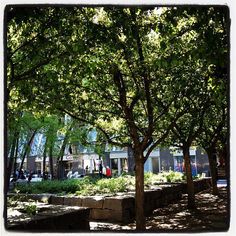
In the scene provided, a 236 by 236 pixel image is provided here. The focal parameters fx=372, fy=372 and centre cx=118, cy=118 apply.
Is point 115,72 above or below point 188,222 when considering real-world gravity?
above

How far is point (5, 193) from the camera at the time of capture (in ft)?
10.3

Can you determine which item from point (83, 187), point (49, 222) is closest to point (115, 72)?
point (49, 222)

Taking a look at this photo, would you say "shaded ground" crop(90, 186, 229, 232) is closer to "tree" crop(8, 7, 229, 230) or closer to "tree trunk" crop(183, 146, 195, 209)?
"tree trunk" crop(183, 146, 195, 209)

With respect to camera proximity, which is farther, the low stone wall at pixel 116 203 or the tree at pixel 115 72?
the low stone wall at pixel 116 203

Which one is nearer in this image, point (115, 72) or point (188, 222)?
point (115, 72)

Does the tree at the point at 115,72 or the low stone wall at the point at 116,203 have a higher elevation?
the tree at the point at 115,72

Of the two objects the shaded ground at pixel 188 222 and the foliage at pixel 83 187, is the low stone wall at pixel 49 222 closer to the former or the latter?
the shaded ground at pixel 188 222

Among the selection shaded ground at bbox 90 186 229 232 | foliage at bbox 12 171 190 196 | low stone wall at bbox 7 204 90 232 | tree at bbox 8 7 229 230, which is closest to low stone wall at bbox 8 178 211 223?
shaded ground at bbox 90 186 229 232

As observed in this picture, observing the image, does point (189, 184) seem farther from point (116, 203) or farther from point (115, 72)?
point (115, 72)

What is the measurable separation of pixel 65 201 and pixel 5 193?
262 inches

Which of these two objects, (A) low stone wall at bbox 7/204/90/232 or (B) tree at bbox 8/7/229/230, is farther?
(B) tree at bbox 8/7/229/230

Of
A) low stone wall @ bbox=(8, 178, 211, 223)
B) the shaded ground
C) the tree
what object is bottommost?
low stone wall @ bbox=(8, 178, 211, 223)

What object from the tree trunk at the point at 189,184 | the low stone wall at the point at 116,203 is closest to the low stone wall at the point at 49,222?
the low stone wall at the point at 116,203
